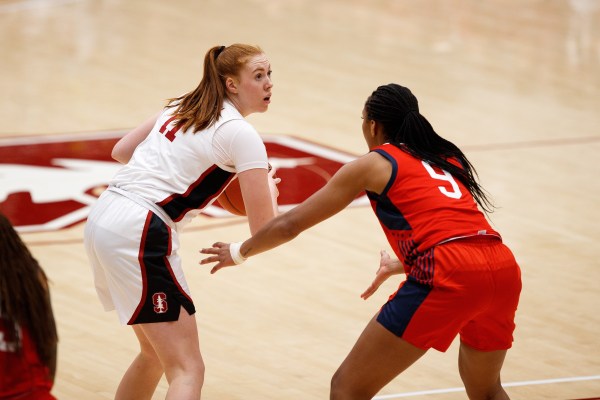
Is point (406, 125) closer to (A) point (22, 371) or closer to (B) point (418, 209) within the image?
(B) point (418, 209)

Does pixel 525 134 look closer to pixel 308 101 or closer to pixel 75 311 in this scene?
pixel 308 101

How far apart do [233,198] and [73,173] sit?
4.26 meters

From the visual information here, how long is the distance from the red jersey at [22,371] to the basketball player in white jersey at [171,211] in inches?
36.9

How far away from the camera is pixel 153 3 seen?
15164mm

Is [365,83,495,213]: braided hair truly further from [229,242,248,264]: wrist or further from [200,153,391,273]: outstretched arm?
[229,242,248,264]: wrist

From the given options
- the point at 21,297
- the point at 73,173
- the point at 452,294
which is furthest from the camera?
the point at 73,173

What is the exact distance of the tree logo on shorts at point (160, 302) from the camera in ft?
14.0

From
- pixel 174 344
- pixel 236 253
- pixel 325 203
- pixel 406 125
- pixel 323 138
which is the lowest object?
pixel 323 138

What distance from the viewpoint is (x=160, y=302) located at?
14.1 ft

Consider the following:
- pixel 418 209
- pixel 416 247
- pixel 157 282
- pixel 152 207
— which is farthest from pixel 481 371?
pixel 152 207

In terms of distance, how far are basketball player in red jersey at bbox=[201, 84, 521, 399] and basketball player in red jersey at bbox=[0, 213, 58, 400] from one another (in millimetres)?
1175

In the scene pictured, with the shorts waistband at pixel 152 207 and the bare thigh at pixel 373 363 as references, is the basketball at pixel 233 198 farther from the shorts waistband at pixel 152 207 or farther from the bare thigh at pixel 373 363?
the bare thigh at pixel 373 363

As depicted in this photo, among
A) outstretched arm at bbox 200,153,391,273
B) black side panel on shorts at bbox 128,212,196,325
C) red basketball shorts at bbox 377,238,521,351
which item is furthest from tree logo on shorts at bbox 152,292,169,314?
red basketball shorts at bbox 377,238,521,351

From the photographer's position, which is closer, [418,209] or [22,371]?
[22,371]
